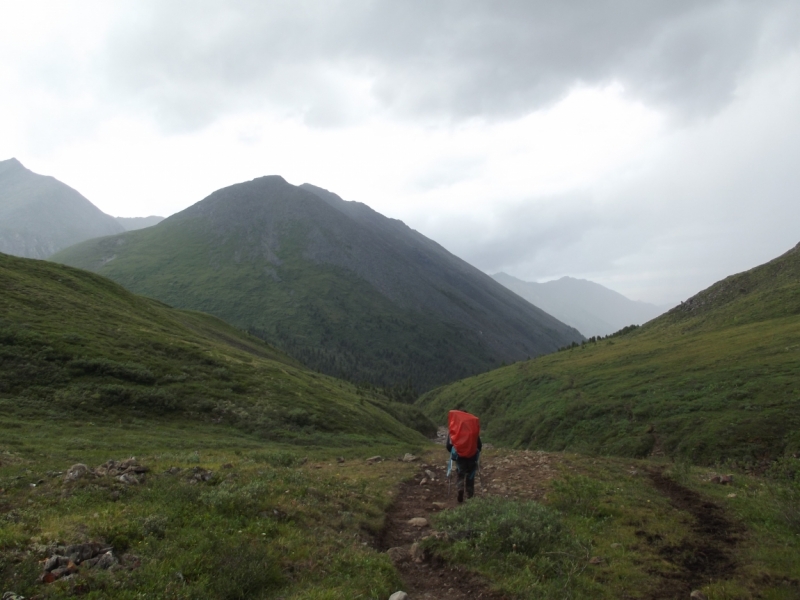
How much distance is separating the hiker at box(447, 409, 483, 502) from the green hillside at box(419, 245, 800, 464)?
57.6ft

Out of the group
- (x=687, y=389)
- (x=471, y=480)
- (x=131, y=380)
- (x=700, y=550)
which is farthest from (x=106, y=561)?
(x=687, y=389)

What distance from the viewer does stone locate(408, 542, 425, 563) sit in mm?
9920

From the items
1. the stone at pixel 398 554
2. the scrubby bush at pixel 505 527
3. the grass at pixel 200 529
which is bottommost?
the stone at pixel 398 554

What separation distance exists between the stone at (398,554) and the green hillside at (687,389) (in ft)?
72.7

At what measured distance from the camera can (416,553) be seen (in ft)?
33.2

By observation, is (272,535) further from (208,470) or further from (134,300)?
(134,300)

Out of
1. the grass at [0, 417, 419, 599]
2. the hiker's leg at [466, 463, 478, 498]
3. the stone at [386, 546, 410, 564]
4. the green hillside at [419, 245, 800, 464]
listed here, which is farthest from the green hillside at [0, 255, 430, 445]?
the stone at [386, 546, 410, 564]

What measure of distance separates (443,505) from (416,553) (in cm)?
455

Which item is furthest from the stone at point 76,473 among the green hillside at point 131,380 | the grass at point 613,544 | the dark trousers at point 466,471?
the green hillside at point 131,380

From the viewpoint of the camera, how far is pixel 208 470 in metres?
13.0

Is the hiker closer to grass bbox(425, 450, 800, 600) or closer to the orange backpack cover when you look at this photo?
the orange backpack cover

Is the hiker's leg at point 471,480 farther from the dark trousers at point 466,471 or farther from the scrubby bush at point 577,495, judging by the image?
the scrubby bush at point 577,495

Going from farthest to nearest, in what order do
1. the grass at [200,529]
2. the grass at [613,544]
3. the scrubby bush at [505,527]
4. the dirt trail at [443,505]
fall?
the scrubby bush at [505,527]
the dirt trail at [443,505]
the grass at [613,544]
the grass at [200,529]

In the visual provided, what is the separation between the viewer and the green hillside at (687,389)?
2655cm
